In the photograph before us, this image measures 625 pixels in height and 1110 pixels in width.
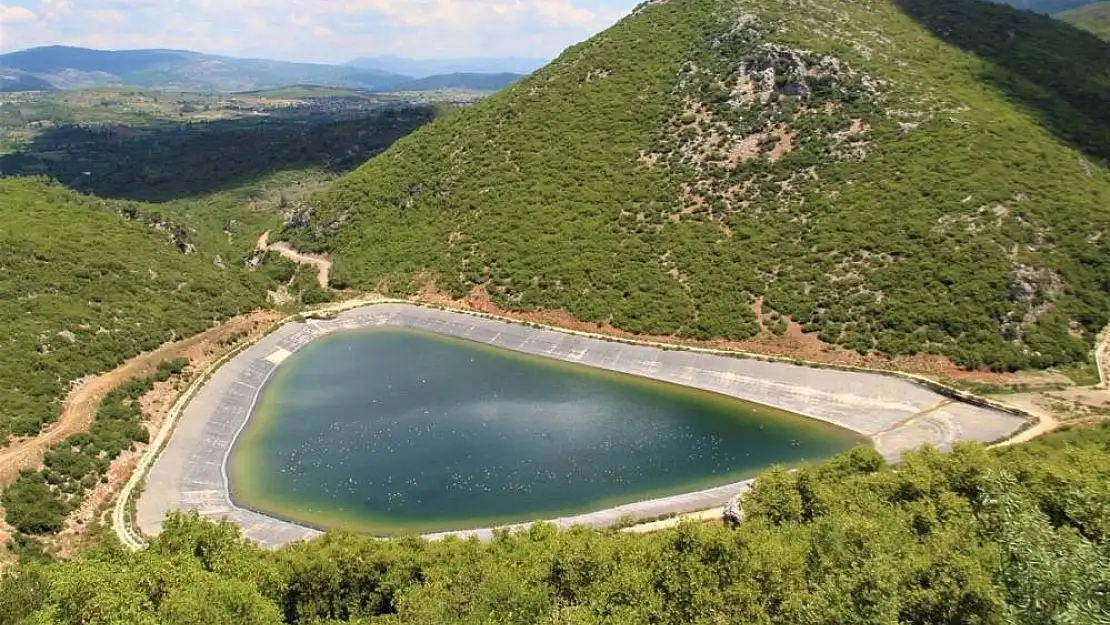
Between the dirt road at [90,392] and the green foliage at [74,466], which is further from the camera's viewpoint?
the dirt road at [90,392]

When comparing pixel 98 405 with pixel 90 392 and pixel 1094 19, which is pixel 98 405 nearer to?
pixel 90 392

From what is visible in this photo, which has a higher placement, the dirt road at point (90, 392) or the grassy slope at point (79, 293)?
the grassy slope at point (79, 293)

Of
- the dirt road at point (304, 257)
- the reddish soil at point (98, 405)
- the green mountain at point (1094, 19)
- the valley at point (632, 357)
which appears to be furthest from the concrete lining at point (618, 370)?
the green mountain at point (1094, 19)

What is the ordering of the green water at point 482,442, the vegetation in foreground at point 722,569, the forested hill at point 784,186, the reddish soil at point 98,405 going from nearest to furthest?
1. the vegetation in foreground at point 722,569
2. the reddish soil at point 98,405
3. the green water at point 482,442
4. the forested hill at point 784,186

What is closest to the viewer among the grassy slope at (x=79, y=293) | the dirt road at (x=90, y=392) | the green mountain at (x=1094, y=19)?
the dirt road at (x=90, y=392)

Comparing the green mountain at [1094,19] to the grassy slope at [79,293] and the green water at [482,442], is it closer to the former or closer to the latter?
the green water at [482,442]

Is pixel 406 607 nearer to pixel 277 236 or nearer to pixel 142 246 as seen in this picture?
pixel 142 246

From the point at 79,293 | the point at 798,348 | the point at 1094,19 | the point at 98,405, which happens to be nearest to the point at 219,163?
the point at 79,293

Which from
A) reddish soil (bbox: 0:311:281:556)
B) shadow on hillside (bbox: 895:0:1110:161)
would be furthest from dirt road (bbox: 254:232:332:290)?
shadow on hillside (bbox: 895:0:1110:161)
